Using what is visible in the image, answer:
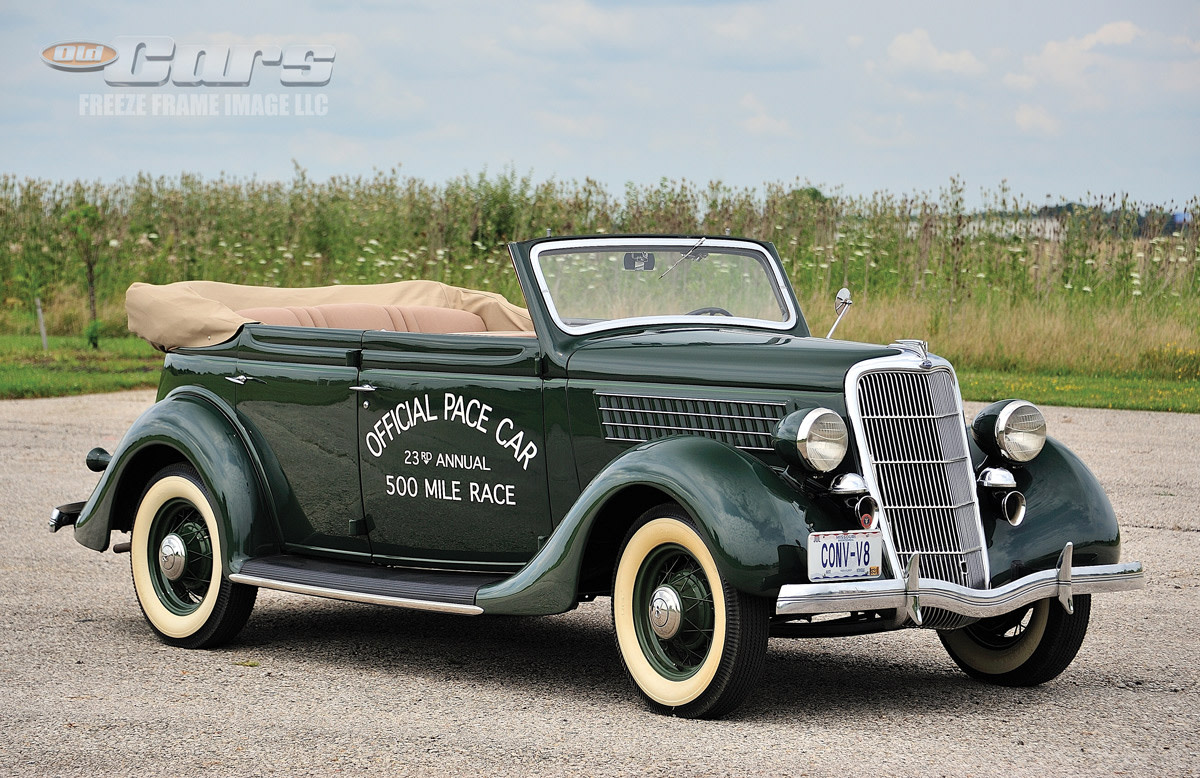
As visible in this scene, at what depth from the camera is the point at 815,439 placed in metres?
4.62

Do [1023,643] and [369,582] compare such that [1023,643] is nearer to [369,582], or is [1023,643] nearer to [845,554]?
[845,554]

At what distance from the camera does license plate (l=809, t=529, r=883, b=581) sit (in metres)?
4.52

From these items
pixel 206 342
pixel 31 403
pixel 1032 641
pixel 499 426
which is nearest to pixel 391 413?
pixel 499 426

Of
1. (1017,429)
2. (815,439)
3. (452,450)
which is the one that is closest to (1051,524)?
(1017,429)

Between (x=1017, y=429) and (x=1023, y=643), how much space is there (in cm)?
84

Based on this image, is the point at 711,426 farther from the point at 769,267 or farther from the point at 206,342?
the point at 206,342

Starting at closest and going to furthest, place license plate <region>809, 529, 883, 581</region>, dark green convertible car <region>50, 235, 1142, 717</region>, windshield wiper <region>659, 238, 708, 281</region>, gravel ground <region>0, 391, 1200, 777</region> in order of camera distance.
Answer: gravel ground <region>0, 391, 1200, 777</region> < license plate <region>809, 529, 883, 581</region> < dark green convertible car <region>50, 235, 1142, 717</region> < windshield wiper <region>659, 238, 708, 281</region>

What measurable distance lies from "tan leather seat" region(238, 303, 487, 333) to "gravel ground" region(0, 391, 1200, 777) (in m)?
1.43

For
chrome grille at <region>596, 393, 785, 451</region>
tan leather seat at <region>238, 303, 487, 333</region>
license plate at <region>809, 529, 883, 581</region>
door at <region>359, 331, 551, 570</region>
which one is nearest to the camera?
license plate at <region>809, 529, 883, 581</region>

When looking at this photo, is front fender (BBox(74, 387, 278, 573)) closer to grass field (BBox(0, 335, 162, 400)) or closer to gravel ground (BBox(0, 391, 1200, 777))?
gravel ground (BBox(0, 391, 1200, 777))

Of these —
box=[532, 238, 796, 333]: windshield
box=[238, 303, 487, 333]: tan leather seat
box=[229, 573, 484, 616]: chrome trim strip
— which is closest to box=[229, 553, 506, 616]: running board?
box=[229, 573, 484, 616]: chrome trim strip

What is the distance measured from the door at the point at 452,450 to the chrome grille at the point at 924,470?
133 cm

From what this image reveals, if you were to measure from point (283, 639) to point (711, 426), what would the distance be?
7.89 feet

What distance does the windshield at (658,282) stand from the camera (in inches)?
230
